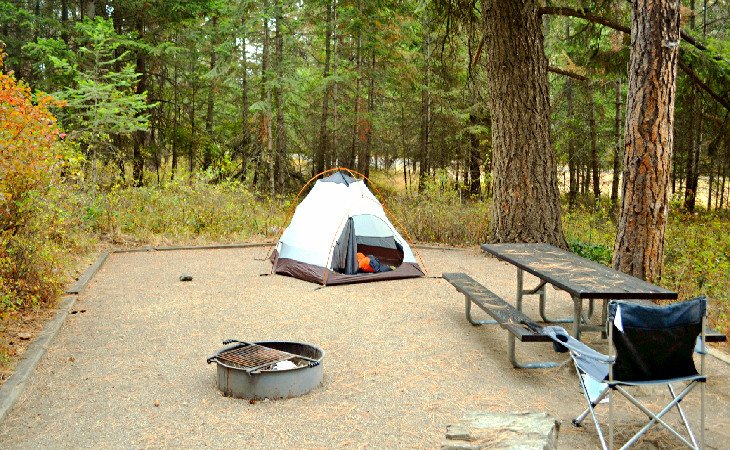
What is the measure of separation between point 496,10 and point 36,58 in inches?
515

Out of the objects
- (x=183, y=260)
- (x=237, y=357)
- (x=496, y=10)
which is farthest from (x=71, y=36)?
(x=237, y=357)

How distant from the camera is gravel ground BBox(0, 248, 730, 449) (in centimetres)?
421

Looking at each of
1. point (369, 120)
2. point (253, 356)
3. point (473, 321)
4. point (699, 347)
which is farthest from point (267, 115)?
point (699, 347)

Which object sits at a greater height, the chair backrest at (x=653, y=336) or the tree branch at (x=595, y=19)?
the tree branch at (x=595, y=19)

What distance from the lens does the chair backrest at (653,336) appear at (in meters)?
3.75

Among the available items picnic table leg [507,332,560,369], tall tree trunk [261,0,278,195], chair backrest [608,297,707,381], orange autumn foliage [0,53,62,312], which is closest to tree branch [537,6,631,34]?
picnic table leg [507,332,560,369]

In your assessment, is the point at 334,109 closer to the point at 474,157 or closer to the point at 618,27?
the point at 474,157

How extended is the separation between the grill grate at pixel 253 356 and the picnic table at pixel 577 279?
2.40 m

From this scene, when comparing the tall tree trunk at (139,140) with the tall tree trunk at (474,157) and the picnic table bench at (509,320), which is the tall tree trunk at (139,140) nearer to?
the tall tree trunk at (474,157)

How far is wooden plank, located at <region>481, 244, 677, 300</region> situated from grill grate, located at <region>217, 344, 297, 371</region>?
7.89ft

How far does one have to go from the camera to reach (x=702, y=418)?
3934mm

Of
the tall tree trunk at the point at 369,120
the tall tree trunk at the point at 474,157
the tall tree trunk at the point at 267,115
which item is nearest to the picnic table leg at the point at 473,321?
the tall tree trunk at the point at 267,115

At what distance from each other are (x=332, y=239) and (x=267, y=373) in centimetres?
465

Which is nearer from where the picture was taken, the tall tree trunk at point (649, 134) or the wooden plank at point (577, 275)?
the wooden plank at point (577, 275)
